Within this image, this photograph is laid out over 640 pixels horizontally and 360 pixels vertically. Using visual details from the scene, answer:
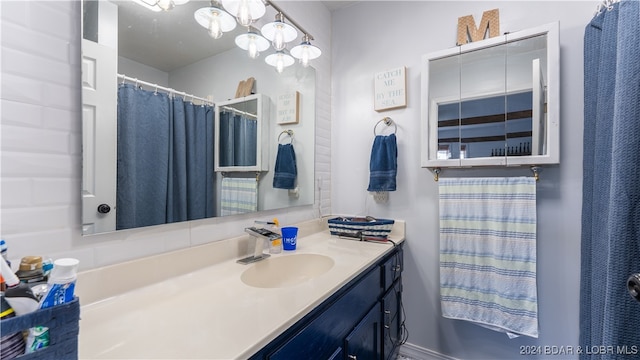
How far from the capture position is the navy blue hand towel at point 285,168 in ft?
5.08

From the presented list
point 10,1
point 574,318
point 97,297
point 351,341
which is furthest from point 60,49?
point 574,318

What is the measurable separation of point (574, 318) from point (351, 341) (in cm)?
119

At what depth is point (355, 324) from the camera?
1074 millimetres

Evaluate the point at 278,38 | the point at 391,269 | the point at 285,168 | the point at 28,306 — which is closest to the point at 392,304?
the point at 391,269

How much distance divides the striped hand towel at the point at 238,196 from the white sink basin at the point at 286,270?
276 millimetres

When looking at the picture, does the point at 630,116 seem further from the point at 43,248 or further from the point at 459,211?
the point at 43,248

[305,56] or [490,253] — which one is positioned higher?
[305,56]

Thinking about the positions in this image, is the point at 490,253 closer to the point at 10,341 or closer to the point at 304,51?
the point at 304,51

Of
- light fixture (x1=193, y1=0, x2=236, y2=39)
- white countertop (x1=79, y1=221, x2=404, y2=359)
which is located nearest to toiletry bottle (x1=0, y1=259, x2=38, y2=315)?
white countertop (x1=79, y1=221, x2=404, y2=359)

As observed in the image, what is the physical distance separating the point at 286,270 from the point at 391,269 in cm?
62

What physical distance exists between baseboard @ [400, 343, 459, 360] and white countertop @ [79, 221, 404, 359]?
1.08m

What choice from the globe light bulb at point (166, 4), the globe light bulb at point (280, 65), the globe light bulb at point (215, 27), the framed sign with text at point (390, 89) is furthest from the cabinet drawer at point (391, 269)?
the globe light bulb at point (166, 4)

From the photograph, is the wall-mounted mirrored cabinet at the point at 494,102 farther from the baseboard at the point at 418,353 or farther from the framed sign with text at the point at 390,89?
the baseboard at the point at 418,353

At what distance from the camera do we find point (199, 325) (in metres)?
0.66
